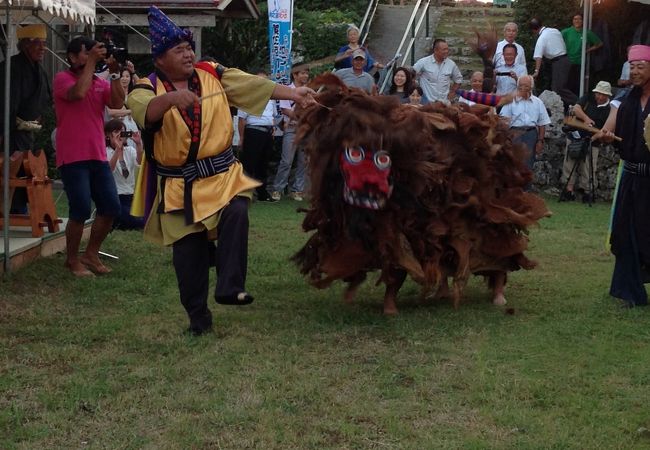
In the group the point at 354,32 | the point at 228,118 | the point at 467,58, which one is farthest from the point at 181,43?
the point at 467,58

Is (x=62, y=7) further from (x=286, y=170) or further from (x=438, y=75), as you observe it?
(x=438, y=75)

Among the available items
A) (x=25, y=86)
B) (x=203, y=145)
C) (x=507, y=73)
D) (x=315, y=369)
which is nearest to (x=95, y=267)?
(x=25, y=86)

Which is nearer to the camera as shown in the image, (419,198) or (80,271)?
(419,198)

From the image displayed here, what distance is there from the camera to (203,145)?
263 inches

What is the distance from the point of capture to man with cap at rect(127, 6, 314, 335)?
6.62m

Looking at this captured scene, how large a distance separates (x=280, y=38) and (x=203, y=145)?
356 inches

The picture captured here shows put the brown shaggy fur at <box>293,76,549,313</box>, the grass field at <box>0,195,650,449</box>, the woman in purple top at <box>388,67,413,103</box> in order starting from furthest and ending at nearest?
the woman in purple top at <box>388,67,413,103</box> → the brown shaggy fur at <box>293,76,549,313</box> → the grass field at <box>0,195,650,449</box>

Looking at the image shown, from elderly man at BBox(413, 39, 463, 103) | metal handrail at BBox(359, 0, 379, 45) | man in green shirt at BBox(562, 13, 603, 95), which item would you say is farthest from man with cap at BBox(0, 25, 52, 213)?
metal handrail at BBox(359, 0, 379, 45)

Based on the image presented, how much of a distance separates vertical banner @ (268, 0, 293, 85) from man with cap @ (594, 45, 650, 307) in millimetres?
7734

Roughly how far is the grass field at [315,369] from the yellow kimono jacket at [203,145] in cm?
74

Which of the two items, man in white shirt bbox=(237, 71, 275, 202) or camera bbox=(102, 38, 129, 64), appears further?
man in white shirt bbox=(237, 71, 275, 202)

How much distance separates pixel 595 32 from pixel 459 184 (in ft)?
37.3

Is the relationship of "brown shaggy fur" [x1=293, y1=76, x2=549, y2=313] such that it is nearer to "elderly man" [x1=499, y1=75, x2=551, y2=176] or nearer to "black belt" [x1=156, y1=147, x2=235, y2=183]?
"black belt" [x1=156, y1=147, x2=235, y2=183]

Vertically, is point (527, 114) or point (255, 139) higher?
point (527, 114)
